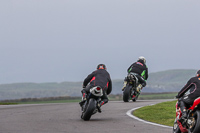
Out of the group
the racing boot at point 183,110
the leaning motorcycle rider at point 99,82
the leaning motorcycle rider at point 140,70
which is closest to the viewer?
the racing boot at point 183,110

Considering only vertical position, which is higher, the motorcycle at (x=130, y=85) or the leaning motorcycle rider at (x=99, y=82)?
the leaning motorcycle rider at (x=99, y=82)

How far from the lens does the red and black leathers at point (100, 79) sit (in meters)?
15.2

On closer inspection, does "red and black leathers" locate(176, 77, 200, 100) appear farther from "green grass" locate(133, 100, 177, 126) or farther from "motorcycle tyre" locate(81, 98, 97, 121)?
"motorcycle tyre" locate(81, 98, 97, 121)

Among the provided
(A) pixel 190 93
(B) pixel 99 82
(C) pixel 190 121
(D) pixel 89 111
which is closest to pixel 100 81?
(B) pixel 99 82

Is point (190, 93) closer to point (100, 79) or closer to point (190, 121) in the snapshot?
point (190, 121)

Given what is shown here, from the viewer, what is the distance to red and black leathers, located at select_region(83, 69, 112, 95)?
1521cm

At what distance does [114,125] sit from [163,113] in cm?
363

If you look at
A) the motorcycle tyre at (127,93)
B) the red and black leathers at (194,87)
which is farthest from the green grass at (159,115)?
the motorcycle tyre at (127,93)

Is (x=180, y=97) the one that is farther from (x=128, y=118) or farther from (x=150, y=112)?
(x=150, y=112)

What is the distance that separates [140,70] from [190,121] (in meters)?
14.7

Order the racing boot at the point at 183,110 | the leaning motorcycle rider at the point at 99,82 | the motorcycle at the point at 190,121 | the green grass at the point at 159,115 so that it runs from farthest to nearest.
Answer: the leaning motorcycle rider at the point at 99,82, the green grass at the point at 159,115, the racing boot at the point at 183,110, the motorcycle at the point at 190,121

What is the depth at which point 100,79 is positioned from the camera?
15.3 meters

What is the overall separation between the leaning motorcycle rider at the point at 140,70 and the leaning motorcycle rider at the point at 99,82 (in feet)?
27.4

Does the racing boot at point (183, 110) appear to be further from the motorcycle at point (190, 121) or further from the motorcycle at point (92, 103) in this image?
the motorcycle at point (92, 103)
